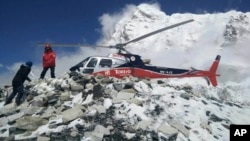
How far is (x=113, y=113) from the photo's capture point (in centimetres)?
1312

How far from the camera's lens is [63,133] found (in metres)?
11.8

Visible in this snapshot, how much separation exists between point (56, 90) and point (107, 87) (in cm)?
261

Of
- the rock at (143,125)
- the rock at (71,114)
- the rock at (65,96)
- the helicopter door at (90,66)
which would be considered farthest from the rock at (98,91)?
the helicopter door at (90,66)

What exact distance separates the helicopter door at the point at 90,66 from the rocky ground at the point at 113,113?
153 centimetres

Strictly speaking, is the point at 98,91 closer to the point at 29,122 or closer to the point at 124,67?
the point at 29,122

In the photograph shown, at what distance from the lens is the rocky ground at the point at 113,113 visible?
11891 millimetres

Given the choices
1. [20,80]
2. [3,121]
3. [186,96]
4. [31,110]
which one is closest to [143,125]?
[186,96]

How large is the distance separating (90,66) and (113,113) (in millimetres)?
5957

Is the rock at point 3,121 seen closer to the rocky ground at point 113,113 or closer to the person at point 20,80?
the rocky ground at point 113,113

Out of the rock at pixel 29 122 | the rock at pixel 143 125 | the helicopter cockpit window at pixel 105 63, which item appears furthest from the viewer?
the helicopter cockpit window at pixel 105 63

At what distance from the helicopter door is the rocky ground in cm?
153

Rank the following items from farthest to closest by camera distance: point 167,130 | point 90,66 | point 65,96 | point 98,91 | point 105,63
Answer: point 105,63
point 90,66
point 65,96
point 98,91
point 167,130

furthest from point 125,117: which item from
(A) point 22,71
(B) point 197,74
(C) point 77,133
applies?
(B) point 197,74

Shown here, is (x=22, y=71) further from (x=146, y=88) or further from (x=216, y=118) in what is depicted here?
(x=216, y=118)
